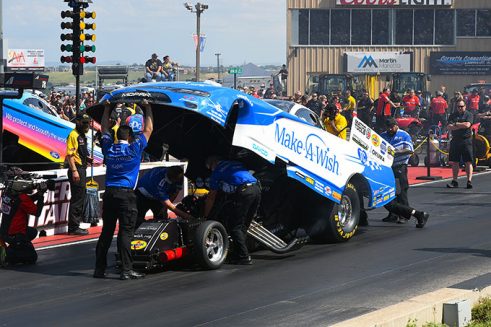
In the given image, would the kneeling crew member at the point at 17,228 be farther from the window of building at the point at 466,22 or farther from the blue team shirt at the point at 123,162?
the window of building at the point at 466,22

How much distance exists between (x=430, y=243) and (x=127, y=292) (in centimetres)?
497

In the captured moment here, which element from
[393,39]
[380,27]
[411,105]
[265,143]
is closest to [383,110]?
[411,105]

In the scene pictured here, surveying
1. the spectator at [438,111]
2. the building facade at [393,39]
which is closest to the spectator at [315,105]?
the spectator at [438,111]

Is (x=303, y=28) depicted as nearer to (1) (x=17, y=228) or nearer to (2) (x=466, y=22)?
(2) (x=466, y=22)

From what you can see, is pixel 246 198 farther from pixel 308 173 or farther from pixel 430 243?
pixel 430 243

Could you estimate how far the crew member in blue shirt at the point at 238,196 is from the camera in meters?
12.2

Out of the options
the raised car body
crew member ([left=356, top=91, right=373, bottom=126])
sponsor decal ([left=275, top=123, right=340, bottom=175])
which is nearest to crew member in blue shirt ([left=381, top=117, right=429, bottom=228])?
the raised car body

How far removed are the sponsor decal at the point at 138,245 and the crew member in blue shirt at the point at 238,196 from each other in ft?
3.45

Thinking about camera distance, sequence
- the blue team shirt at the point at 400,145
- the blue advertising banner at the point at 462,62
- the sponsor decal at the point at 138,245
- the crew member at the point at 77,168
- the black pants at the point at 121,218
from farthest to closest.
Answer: the blue advertising banner at the point at 462,62
the blue team shirt at the point at 400,145
the crew member at the point at 77,168
the sponsor decal at the point at 138,245
the black pants at the point at 121,218

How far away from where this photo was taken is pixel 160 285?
11.0 metres

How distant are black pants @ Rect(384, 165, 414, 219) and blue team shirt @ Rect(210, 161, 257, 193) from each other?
395 centimetres

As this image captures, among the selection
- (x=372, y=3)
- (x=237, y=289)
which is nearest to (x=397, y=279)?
(x=237, y=289)

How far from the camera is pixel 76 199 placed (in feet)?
51.4

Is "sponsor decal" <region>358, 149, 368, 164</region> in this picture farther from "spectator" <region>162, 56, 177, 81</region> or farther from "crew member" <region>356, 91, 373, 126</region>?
"crew member" <region>356, 91, 373, 126</region>
